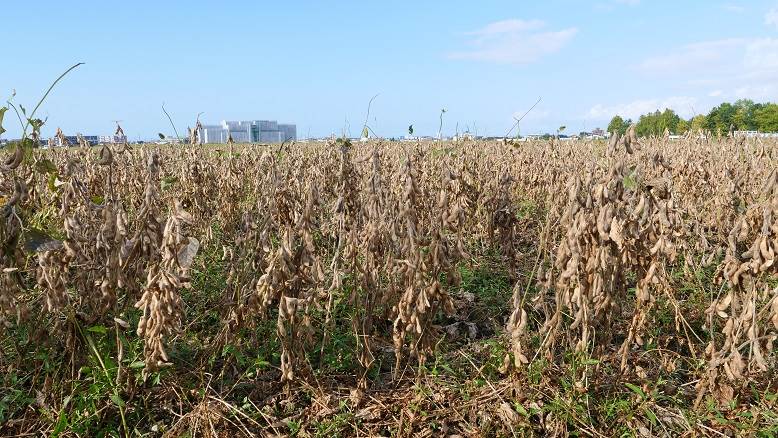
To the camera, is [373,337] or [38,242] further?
[373,337]

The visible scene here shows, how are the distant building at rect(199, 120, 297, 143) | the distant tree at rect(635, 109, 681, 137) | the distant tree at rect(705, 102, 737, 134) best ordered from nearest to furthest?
the distant building at rect(199, 120, 297, 143), the distant tree at rect(635, 109, 681, 137), the distant tree at rect(705, 102, 737, 134)

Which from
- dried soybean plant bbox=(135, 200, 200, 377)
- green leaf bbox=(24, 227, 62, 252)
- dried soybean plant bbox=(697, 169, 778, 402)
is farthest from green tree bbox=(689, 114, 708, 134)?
green leaf bbox=(24, 227, 62, 252)

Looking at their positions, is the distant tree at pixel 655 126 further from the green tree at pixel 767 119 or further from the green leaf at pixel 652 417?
the green tree at pixel 767 119

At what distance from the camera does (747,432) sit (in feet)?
7.88

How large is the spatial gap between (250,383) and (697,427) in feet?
6.81

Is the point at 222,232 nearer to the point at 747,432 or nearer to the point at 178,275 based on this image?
the point at 178,275

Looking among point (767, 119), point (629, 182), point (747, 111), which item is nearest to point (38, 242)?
point (629, 182)

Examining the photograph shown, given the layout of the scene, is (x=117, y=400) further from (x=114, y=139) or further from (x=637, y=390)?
(x=114, y=139)

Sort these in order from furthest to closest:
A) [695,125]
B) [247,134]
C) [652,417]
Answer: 1. [695,125]
2. [247,134]
3. [652,417]

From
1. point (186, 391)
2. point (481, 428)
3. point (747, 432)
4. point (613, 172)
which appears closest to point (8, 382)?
point (186, 391)

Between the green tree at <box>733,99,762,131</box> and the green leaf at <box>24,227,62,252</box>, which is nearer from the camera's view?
the green leaf at <box>24,227,62,252</box>

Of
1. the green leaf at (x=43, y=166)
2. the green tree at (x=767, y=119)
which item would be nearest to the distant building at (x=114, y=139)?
the green leaf at (x=43, y=166)

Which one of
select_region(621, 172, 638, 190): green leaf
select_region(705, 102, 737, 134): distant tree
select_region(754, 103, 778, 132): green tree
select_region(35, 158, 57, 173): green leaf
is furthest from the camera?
select_region(754, 103, 778, 132): green tree

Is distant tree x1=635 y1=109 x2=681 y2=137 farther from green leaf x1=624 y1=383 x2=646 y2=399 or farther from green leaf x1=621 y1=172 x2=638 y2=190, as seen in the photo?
green leaf x1=624 y1=383 x2=646 y2=399
